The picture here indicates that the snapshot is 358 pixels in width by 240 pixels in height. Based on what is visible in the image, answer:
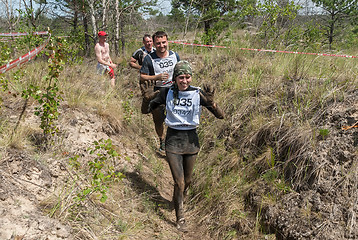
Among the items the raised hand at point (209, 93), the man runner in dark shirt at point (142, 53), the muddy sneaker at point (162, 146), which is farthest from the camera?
the man runner in dark shirt at point (142, 53)

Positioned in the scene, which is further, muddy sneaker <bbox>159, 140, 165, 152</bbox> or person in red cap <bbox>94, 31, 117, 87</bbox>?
person in red cap <bbox>94, 31, 117, 87</bbox>

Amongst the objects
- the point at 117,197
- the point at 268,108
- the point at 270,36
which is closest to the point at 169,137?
the point at 117,197

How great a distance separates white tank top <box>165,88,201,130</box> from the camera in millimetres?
3707

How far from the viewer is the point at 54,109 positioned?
12.1 ft

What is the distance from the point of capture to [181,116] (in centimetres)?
374

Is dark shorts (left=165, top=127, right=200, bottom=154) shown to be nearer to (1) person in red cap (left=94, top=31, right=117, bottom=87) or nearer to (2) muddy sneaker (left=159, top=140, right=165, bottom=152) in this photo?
(2) muddy sneaker (left=159, top=140, right=165, bottom=152)

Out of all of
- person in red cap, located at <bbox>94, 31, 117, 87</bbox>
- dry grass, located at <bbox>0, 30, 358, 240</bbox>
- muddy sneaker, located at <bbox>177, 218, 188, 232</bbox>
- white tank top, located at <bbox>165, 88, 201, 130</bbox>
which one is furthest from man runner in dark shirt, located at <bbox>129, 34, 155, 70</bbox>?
muddy sneaker, located at <bbox>177, 218, 188, 232</bbox>

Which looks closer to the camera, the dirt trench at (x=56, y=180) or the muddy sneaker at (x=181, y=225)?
the dirt trench at (x=56, y=180)

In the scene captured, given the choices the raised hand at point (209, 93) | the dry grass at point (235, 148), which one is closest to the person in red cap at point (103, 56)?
the dry grass at point (235, 148)

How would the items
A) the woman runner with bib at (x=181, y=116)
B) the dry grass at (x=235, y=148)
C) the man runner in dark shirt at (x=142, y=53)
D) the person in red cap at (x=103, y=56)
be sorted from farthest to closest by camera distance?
the person in red cap at (x=103, y=56)
the man runner in dark shirt at (x=142, y=53)
the woman runner with bib at (x=181, y=116)
the dry grass at (x=235, y=148)

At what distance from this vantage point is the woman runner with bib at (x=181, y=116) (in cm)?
370

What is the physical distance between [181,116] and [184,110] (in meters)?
0.09

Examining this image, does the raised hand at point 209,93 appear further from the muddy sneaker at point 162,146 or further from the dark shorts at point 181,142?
the muddy sneaker at point 162,146

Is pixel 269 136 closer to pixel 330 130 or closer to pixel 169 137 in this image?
pixel 330 130
